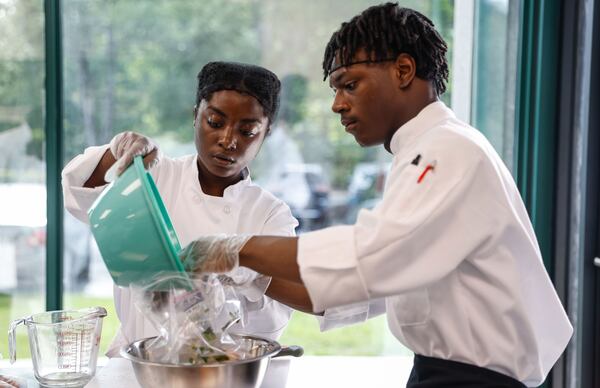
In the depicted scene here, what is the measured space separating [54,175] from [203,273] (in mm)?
1836

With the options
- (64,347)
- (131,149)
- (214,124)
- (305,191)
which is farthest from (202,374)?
(305,191)

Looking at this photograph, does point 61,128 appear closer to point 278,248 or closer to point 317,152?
point 317,152

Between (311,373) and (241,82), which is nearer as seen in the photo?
(241,82)

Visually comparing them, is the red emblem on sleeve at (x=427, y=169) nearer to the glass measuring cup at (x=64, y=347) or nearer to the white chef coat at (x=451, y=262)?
the white chef coat at (x=451, y=262)

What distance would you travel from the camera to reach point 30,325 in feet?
4.58

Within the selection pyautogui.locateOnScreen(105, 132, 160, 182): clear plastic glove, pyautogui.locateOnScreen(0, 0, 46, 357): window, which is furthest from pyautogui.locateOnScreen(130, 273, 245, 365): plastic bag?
pyautogui.locateOnScreen(0, 0, 46, 357): window

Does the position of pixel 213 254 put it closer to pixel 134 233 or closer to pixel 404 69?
pixel 134 233

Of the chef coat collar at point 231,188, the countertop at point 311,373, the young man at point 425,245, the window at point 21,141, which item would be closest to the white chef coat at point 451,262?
the young man at point 425,245

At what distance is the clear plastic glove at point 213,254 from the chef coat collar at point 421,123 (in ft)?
1.13

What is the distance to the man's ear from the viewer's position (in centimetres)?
131

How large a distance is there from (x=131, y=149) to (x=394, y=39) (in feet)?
1.92

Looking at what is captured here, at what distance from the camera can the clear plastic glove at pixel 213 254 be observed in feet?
4.00

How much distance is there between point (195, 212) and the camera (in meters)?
1.74

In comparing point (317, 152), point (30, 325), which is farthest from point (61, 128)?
point (30, 325)
